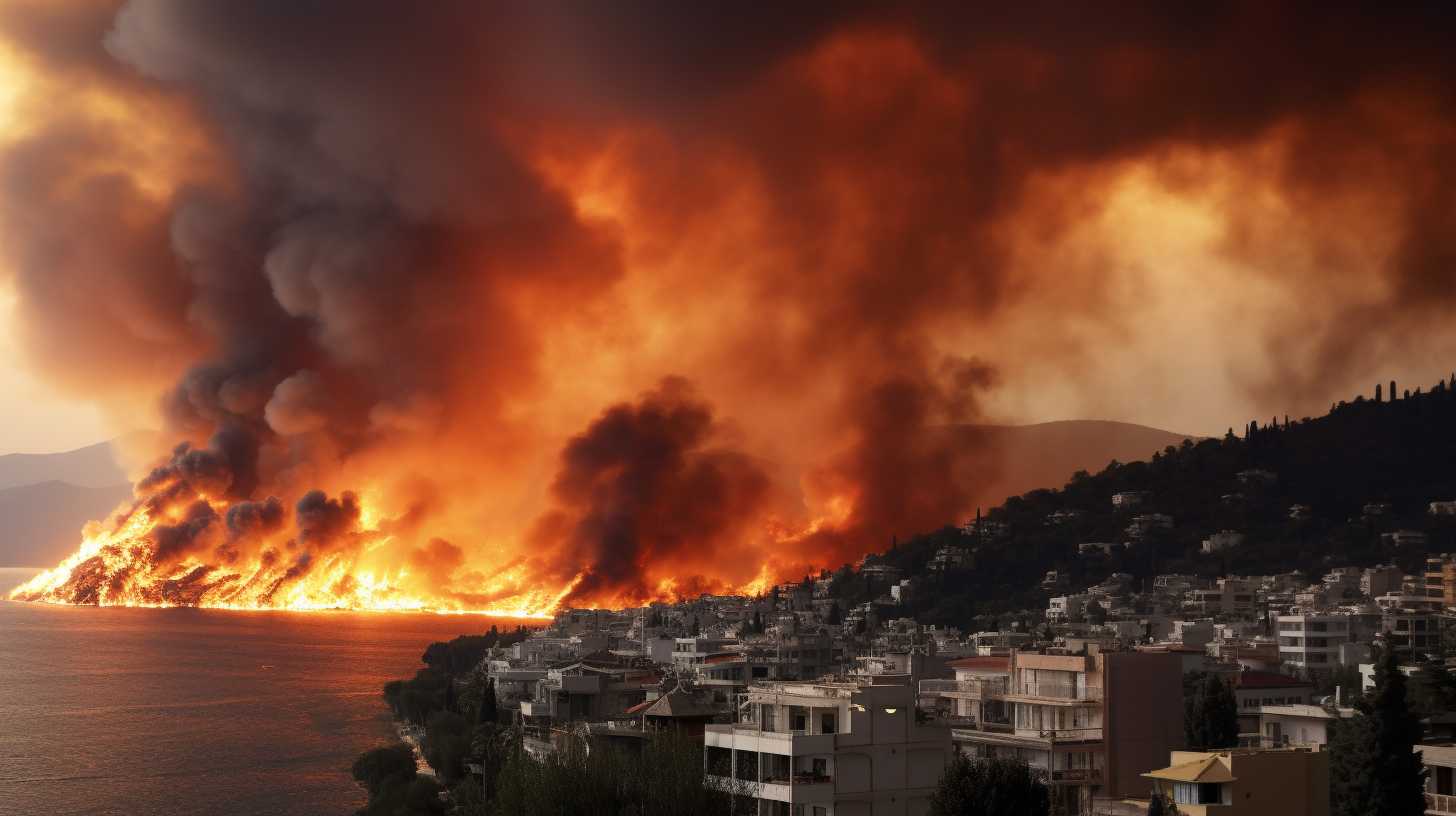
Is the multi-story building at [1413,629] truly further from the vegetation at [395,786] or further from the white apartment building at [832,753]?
the white apartment building at [832,753]

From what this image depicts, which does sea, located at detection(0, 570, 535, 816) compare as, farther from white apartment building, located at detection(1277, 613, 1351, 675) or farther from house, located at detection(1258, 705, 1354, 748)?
white apartment building, located at detection(1277, 613, 1351, 675)

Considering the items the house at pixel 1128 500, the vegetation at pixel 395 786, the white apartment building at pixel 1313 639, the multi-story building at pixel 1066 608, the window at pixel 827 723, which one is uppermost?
the house at pixel 1128 500

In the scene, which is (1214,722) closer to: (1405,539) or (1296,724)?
(1296,724)

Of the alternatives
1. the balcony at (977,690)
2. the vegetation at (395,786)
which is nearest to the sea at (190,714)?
the vegetation at (395,786)

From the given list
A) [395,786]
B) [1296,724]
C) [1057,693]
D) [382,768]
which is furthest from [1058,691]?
[382,768]

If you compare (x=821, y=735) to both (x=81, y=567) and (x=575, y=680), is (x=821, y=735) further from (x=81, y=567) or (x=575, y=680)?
(x=81, y=567)

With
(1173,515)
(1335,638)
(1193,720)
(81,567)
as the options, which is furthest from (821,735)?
(81,567)

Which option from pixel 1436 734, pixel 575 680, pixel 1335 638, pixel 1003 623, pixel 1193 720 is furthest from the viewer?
pixel 1003 623
